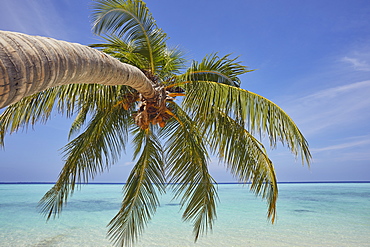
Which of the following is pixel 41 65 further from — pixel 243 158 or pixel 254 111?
pixel 243 158

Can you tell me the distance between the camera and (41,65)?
5.87ft

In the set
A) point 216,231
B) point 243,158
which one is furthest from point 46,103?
point 216,231

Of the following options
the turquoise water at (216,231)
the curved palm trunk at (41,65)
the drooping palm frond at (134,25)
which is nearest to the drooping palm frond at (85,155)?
the drooping palm frond at (134,25)

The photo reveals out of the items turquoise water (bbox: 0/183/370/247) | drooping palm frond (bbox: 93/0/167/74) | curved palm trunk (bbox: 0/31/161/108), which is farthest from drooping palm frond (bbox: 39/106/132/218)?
turquoise water (bbox: 0/183/370/247)

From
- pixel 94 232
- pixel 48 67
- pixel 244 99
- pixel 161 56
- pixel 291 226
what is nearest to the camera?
pixel 48 67

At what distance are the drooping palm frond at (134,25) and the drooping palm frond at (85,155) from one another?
50.5 inches

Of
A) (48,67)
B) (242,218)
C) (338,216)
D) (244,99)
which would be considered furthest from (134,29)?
(338,216)

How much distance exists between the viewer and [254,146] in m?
5.09

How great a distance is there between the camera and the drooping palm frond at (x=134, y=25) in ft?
14.6

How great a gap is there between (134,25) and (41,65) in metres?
3.31

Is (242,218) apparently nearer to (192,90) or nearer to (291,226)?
(291,226)

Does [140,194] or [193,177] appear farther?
[140,194]

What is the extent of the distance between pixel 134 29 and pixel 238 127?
99.1 inches

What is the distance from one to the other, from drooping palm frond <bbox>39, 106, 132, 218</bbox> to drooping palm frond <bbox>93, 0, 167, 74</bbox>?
1.28m
